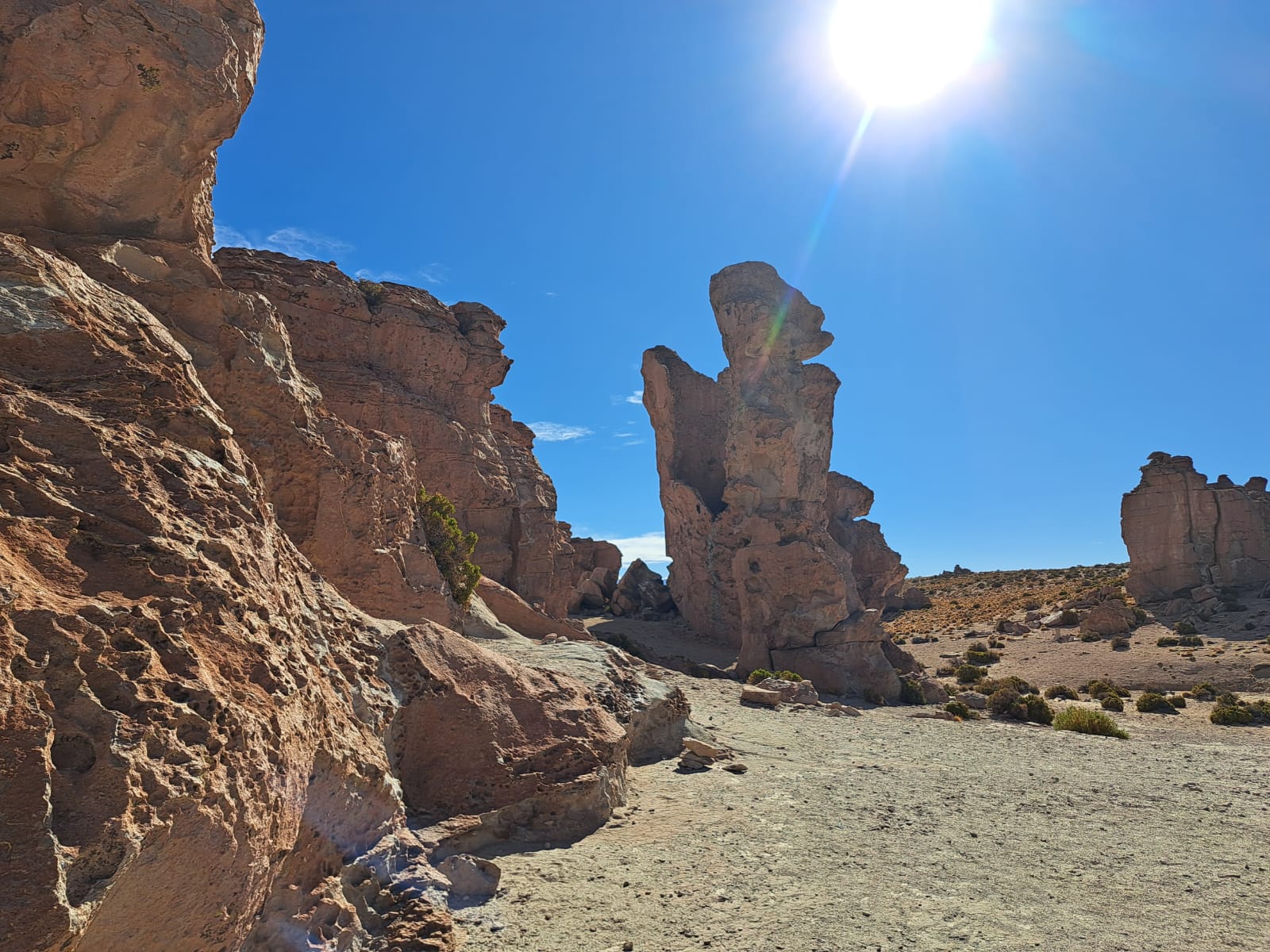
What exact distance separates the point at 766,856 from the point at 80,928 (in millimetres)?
6168

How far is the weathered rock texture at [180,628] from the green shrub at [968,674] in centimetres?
2462

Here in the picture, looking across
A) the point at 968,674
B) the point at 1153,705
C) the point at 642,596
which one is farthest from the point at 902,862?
the point at 642,596

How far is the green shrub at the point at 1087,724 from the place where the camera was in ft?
55.5

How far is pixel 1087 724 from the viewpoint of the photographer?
17.4 metres

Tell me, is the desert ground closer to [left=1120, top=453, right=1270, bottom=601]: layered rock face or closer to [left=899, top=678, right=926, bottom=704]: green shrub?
[left=899, top=678, right=926, bottom=704]: green shrub

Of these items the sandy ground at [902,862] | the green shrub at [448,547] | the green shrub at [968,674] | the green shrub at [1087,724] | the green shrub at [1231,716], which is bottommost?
the sandy ground at [902,862]

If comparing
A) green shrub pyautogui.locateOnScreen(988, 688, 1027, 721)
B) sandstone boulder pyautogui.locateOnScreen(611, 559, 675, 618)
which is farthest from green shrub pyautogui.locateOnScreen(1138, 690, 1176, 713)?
sandstone boulder pyautogui.locateOnScreen(611, 559, 675, 618)

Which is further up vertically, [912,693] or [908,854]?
[912,693]

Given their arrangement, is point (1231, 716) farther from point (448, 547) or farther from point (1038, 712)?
point (448, 547)

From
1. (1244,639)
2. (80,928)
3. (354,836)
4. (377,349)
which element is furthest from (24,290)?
(1244,639)

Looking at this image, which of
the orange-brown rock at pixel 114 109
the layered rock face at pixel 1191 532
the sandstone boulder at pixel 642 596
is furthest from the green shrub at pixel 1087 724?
the layered rock face at pixel 1191 532

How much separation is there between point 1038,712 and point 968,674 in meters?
10.1

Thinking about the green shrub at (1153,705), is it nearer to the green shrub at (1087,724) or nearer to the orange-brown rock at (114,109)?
the green shrub at (1087,724)

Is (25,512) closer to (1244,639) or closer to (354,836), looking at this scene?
(354,836)
